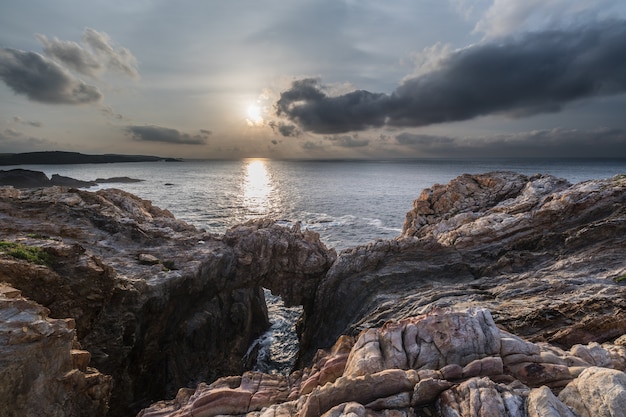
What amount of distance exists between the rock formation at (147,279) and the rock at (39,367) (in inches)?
168

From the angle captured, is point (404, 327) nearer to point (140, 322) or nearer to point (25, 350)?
point (25, 350)

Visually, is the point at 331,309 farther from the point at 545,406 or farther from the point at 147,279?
the point at 545,406

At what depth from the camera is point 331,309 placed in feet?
89.5

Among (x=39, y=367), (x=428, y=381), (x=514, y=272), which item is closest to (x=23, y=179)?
(x=39, y=367)

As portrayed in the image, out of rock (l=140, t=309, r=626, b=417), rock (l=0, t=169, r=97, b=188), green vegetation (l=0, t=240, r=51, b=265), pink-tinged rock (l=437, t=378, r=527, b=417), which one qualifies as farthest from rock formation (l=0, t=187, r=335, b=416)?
rock (l=0, t=169, r=97, b=188)

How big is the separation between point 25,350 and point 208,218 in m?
73.1

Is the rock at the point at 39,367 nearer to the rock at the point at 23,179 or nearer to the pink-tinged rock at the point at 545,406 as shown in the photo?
the pink-tinged rock at the point at 545,406

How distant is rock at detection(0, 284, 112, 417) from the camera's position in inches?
466

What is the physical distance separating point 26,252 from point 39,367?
850cm

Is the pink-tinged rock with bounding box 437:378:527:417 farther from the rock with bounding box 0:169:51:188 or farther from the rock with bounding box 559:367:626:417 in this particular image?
the rock with bounding box 0:169:51:188

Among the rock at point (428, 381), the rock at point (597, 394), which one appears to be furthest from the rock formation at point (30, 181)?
the rock at point (597, 394)

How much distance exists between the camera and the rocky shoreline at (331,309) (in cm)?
1155

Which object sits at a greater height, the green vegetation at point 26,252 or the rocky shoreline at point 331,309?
the green vegetation at point 26,252

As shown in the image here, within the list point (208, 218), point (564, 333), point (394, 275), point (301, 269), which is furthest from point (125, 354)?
point (208, 218)
